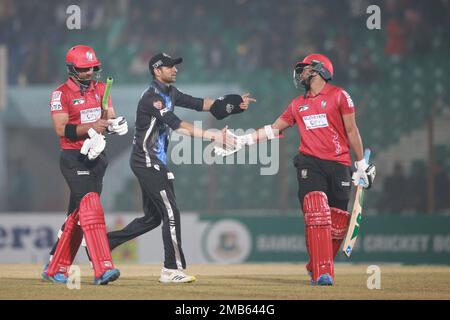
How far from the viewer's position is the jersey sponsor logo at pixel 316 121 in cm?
1088

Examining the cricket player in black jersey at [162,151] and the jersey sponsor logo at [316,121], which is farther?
the jersey sponsor logo at [316,121]

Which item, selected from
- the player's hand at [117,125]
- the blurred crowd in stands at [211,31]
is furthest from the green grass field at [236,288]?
the blurred crowd in stands at [211,31]

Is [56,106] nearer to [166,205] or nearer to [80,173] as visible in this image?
[80,173]

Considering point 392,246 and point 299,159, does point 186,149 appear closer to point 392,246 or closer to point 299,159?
A: point 392,246

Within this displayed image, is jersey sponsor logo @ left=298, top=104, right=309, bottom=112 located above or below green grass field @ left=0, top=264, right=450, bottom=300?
above

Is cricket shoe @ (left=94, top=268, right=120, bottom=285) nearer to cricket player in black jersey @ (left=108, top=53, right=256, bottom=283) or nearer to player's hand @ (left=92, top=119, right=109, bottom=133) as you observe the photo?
cricket player in black jersey @ (left=108, top=53, right=256, bottom=283)

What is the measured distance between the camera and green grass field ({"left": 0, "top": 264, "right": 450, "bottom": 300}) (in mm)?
9367

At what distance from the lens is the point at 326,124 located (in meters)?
10.9

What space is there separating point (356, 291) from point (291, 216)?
8.53 m

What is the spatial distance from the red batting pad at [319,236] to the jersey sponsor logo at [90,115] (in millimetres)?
2440

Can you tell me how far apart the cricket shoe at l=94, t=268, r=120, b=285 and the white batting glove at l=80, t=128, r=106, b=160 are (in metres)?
1.22
